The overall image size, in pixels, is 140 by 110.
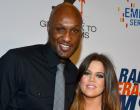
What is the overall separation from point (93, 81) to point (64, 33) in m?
0.30

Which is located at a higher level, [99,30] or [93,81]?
[99,30]

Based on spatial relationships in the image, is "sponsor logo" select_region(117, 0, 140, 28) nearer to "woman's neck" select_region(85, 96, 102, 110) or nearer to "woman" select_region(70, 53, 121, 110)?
"woman" select_region(70, 53, 121, 110)

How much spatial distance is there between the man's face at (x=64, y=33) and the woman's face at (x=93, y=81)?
213 millimetres

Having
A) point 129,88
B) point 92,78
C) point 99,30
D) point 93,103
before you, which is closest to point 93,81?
point 92,78

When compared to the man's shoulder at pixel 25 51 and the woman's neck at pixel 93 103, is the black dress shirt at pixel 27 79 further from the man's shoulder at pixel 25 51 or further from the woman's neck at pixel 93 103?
the woman's neck at pixel 93 103

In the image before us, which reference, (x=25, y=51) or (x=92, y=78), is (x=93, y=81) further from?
(x=25, y=51)

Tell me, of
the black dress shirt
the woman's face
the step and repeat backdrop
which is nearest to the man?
the black dress shirt

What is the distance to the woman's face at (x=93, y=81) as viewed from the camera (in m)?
1.61

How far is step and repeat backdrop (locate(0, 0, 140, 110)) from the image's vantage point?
1782mm

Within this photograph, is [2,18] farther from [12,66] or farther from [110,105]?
[110,105]

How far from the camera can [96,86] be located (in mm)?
1616

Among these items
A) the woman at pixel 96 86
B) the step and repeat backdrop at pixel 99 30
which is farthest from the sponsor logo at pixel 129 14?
the woman at pixel 96 86

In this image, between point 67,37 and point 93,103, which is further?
point 93,103

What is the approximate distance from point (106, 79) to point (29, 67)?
403 mm
